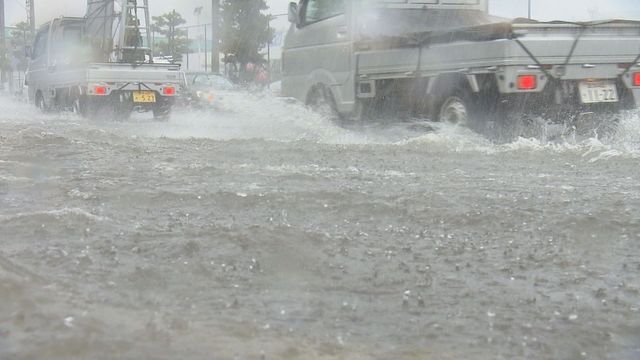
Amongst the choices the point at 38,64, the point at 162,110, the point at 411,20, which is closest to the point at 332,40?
the point at 411,20

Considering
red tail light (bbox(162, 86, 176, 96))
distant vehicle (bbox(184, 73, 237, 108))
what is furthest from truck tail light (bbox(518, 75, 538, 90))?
red tail light (bbox(162, 86, 176, 96))

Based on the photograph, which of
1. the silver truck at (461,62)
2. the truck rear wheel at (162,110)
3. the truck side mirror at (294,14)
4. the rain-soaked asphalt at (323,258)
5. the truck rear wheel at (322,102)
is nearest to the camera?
the rain-soaked asphalt at (323,258)

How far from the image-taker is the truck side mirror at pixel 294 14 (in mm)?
11016

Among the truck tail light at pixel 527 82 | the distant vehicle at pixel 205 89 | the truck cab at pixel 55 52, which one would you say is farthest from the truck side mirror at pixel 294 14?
the truck cab at pixel 55 52

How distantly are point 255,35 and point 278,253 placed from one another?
89.7ft

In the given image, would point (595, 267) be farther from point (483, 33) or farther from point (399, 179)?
point (483, 33)

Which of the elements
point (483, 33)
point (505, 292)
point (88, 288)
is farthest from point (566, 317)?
point (483, 33)

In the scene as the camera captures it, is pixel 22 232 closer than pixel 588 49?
Yes

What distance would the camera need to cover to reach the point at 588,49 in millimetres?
7973

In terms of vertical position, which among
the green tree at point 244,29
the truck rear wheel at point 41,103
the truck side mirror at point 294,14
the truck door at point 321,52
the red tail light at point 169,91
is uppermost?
the green tree at point 244,29

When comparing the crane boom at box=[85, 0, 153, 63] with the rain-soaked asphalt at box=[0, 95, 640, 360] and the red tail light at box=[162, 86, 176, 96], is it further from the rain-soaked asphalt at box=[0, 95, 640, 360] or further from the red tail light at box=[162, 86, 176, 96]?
the rain-soaked asphalt at box=[0, 95, 640, 360]

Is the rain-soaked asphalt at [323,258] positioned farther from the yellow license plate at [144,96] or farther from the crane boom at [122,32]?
the crane boom at [122,32]

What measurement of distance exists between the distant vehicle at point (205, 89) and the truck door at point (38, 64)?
315cm

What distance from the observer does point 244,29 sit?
3044 centimetres
